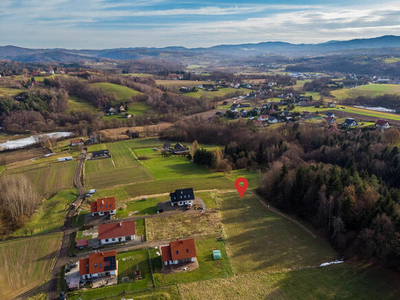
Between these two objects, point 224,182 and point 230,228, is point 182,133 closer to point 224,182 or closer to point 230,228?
point 224,182

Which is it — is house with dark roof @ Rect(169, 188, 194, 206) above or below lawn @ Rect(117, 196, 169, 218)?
above

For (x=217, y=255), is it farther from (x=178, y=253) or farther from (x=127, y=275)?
(x=127, y=275)

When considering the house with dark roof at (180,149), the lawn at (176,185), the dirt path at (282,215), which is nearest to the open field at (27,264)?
the lawn at (176,185)

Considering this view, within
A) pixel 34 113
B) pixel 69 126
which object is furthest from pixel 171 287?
pixel 34 113

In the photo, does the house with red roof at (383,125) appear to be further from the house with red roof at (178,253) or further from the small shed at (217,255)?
the house with red roof at (178,253)

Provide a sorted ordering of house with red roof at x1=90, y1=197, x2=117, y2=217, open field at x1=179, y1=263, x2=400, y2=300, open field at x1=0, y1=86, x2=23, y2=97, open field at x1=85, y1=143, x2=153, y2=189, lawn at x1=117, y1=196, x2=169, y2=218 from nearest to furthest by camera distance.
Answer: open field at x1=179, y1=263, x2=400, y2=300 < house with red roof at x1=90, y1=197, x2=117, y2=217 < lawn at x1=117, y1=196, x2=169, y2=218 < open field at x1=85, y1=143, x2=153, y2=189 < open field at x1=0, y1=86, x2=23, y2=97

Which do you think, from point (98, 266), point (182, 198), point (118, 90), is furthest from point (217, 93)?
point (98, 266)

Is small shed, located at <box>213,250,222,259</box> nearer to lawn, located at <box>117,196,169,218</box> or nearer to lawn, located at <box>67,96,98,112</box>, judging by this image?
lawn, located at <box>117,196,169,218</box>

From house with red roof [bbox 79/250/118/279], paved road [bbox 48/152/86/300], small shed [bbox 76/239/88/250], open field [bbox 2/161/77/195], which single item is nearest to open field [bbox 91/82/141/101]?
open field [bbox 2/161/77/195]
